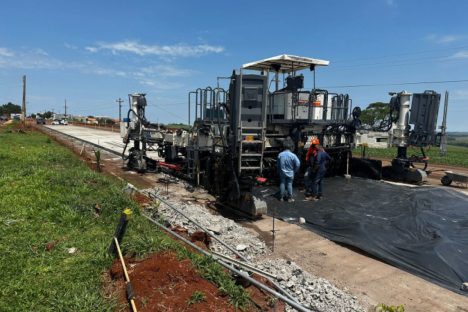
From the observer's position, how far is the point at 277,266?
5699 mm

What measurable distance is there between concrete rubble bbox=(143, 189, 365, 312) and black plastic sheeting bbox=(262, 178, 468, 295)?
144cm

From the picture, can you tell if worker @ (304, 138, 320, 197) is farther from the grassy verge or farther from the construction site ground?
the grassy verge

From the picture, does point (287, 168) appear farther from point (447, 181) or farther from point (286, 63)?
point (447, 181)

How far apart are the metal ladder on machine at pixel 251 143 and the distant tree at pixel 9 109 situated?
152 metres

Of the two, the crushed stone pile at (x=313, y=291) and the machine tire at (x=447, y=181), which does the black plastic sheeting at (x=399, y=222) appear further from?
the machine tire at (x=447, y=181)

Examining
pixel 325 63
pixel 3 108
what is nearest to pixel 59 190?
pixel 325 63

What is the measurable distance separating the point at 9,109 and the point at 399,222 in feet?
521

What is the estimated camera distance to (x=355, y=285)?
217 inches

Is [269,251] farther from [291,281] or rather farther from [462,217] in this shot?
[462,217]

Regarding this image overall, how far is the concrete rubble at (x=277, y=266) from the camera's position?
187 inches

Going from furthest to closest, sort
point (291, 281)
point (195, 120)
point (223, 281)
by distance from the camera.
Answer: point (195, 120) < point (291, 281) < point (223, 281)

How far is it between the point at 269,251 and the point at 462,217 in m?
5.29

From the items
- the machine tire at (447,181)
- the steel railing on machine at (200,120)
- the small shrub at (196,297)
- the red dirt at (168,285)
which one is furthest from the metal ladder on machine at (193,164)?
the machine tire at (447,181)

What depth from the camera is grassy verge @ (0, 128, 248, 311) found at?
4.07m
